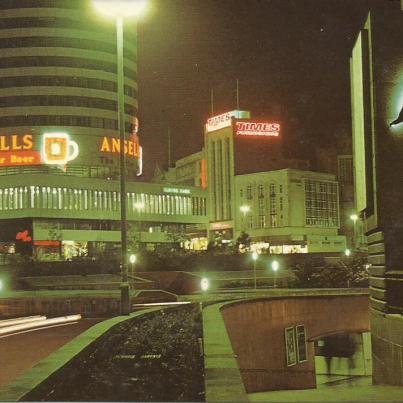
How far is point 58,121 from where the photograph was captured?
102 metres

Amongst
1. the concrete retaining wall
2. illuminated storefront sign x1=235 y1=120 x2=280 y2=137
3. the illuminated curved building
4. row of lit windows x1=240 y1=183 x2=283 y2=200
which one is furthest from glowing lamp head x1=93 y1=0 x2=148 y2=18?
illuminated storefront sign x1=235 y1=120 x2=280 y2=137

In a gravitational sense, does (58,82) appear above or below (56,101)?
above

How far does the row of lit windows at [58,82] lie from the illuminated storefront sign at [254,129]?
2421 cm

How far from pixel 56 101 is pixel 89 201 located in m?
15.9

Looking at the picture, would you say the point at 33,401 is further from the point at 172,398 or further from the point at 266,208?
the point at 266,208

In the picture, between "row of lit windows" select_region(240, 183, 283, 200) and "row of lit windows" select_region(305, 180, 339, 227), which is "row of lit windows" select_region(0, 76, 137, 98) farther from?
"row of lit windows" select_region(305, 180, 339, 227)

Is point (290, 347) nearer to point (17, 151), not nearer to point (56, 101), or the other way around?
point (17, 151)

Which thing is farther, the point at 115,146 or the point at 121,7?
the point at 115,146

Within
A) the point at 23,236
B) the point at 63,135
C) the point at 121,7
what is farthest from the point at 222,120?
the point at 121,7

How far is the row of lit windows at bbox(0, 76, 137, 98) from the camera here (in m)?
101

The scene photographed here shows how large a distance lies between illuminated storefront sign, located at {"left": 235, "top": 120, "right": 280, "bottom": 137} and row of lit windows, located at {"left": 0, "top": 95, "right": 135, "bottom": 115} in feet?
79.6

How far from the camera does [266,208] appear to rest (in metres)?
114

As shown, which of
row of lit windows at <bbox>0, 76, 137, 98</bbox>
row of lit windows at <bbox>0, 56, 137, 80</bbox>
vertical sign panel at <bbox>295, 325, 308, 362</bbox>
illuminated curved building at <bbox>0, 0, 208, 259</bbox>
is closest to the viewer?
vertical sign panel at <bbox>295, 325, 308, 362</bbox>

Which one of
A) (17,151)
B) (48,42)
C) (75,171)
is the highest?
(48,42)
